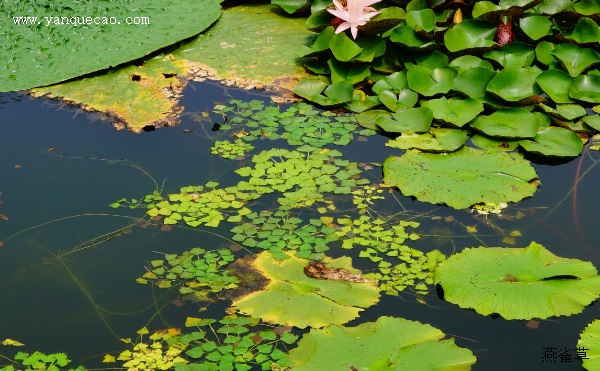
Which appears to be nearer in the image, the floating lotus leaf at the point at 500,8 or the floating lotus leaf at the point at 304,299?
the floating lotus leaf at the point at 304,299

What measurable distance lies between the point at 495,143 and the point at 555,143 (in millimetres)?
315

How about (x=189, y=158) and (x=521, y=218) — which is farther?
(x=189, y=158)

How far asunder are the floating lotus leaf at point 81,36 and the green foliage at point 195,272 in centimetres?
190

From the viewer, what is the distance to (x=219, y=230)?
3672mm

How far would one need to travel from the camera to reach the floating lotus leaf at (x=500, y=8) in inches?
186

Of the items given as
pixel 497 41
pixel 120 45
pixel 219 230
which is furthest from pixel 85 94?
pixel 497 41

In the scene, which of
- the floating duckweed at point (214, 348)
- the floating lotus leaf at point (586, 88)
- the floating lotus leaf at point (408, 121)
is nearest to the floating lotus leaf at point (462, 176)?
the floating lotus leaf at point (408, 121)

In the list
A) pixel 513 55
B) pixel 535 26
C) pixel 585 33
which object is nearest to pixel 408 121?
pixel 513 55

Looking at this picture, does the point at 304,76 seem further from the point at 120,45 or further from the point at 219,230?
the point at 219,230

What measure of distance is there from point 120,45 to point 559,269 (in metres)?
3.16

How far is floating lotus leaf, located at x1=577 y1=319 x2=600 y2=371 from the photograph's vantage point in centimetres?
285

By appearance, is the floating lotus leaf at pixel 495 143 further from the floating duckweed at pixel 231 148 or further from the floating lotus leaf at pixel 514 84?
the floating duckweed at pixel 231 148

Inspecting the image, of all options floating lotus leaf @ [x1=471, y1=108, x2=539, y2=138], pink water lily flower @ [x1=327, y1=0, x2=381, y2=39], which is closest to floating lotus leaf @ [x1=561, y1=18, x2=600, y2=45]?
floating lotus leaf @ [x1=471, y1=108, x2=539, y2=138]

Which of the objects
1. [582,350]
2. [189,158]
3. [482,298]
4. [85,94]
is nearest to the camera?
[582,350]
